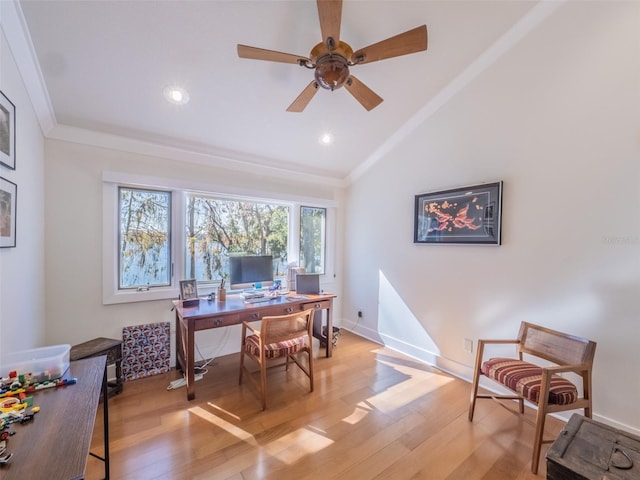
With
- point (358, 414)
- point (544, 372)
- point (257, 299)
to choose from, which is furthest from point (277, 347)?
point (544, 372)

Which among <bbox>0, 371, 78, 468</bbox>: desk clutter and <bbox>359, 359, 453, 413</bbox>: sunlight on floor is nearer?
<bbox>0, 371, 78, 468</bbox>: desk clutter

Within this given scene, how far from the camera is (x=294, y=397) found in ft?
7.73

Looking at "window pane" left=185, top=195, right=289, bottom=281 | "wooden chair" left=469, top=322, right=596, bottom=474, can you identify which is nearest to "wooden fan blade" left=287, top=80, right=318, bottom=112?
"window pane" left=185, top=195, right=289, bottom=281

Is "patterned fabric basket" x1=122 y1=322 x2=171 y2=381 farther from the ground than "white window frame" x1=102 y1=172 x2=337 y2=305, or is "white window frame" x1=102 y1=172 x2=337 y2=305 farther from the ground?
"white window frame" x1=102 y1=172 x2=337 y2=305

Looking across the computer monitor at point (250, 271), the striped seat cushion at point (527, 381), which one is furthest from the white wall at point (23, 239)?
the striped seat cushion at point (527, 381)

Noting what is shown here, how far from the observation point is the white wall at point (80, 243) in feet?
7.57

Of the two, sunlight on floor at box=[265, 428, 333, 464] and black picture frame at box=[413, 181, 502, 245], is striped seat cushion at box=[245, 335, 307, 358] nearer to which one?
sunlight on floor at box=[265, 428, 333, 464]

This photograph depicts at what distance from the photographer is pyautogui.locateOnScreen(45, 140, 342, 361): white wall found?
7.57ft

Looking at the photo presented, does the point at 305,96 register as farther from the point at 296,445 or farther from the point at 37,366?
the point at 296,445

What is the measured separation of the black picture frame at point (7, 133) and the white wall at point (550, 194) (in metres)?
3.28

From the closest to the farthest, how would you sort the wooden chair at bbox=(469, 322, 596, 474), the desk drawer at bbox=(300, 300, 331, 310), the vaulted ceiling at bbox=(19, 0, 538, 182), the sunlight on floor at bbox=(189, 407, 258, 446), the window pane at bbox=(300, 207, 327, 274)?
the wooden chair at bbox=(469, 322, 596, 474) < the vaulted ceiling at bbox=(19, 0, 538, 182) < the sunlight on floor at bbox=(189, 407, 258, 446) < the desk drawer at bbox=(300, 300, 331, 310) < the window pane at bbox=(300, 207, 327, 274)

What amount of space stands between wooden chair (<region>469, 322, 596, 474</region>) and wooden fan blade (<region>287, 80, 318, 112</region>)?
2.31m

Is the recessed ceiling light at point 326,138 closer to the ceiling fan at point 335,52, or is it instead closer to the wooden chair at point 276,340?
the ceiling fan at point 335,52

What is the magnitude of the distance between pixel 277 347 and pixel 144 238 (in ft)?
5.83
